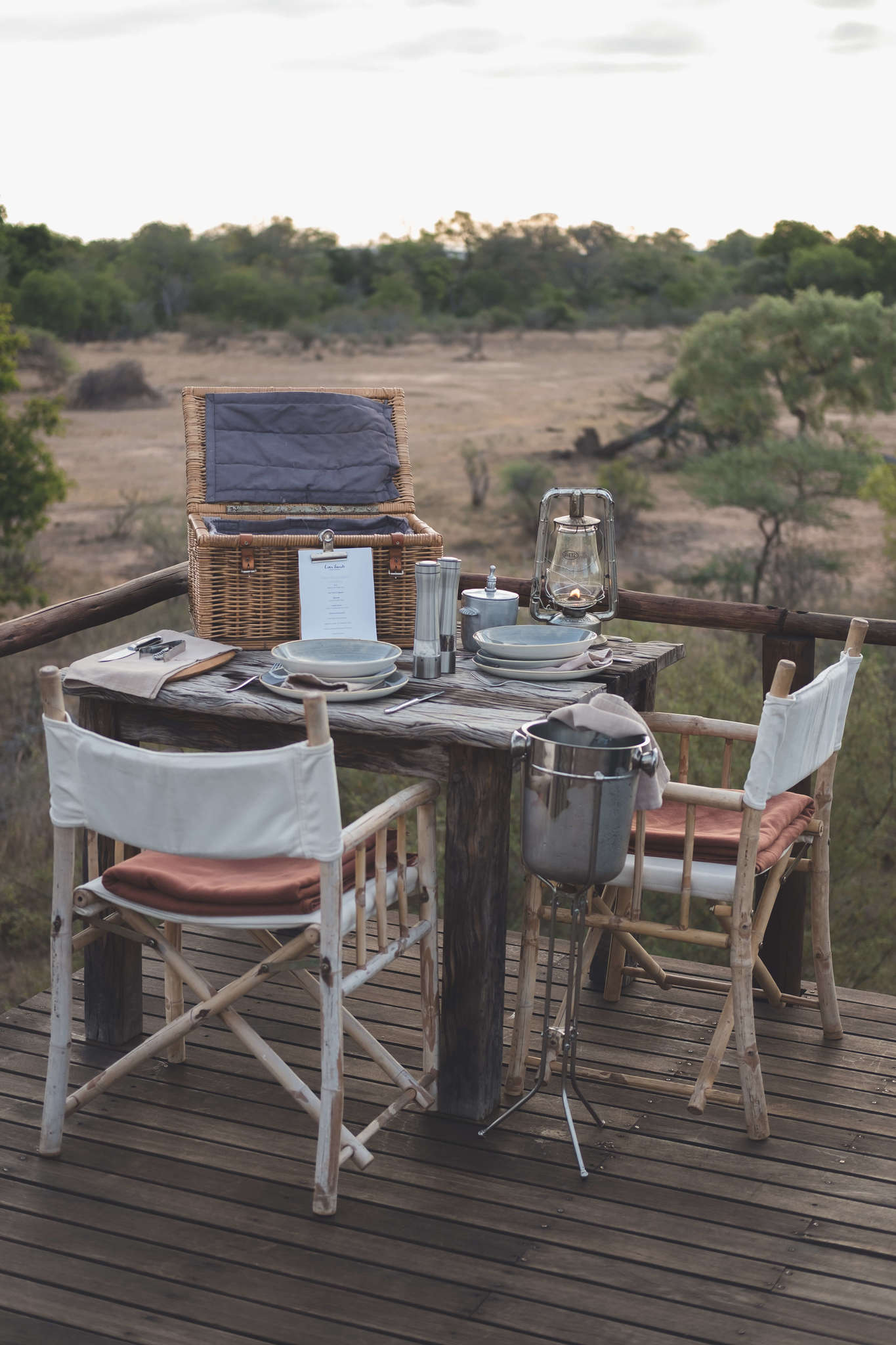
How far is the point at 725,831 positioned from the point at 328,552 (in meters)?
1.03

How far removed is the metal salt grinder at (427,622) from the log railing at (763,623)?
0.58m

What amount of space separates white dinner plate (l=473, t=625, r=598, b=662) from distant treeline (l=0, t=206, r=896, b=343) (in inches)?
864

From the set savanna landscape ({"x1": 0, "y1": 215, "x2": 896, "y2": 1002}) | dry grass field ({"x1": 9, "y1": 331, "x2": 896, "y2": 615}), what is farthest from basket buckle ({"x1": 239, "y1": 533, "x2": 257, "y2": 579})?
dry grass field ({"x1": 9, "y1": 331, "x2": 896, "y2": 615})

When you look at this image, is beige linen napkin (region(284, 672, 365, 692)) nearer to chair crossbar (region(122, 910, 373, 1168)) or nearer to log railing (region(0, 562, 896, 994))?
chair crossbar (region(122, 910, 373, 1168))

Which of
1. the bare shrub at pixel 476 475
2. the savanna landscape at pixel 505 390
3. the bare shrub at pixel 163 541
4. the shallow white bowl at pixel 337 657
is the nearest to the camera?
the shallow white bowl at pixel 337 657

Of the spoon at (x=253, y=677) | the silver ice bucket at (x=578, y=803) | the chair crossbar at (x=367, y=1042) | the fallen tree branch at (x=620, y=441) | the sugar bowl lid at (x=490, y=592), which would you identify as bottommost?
the fallen tree branch at (x=620, y=441)

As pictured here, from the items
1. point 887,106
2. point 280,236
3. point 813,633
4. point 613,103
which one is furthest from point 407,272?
point 813,633

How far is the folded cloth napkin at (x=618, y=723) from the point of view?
2.55 m

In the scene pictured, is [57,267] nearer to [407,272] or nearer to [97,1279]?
[407,272]

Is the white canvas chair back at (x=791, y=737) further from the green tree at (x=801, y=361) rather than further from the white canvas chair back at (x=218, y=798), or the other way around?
the green tree at (x=801, y=361)

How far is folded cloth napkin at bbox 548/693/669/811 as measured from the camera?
8.36 ft

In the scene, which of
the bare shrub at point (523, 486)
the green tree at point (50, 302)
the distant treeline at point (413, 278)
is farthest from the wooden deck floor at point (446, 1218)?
the distant treeline at point (413, 278)

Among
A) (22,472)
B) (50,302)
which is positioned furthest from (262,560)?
(50,302)

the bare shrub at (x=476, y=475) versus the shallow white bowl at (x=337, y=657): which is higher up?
the shallow white bowl at (x=337, y=657)
